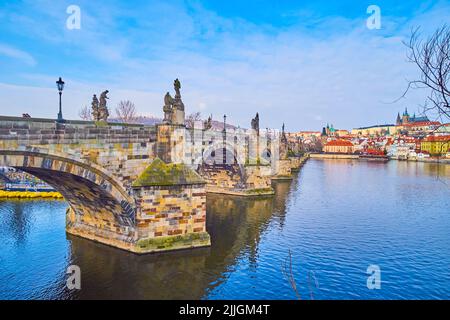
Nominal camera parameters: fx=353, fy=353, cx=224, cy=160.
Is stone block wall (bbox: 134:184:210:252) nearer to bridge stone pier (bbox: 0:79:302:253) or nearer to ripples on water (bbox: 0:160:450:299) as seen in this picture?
bridge stone pier (bbox: 0:79:302:253)

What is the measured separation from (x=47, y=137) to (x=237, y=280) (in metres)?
9.93

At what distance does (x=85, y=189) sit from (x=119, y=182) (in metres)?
1.96

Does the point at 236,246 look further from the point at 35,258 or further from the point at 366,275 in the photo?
the point at 35,258

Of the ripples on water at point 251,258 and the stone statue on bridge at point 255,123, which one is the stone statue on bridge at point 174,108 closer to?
the ripples on water at point 251,258

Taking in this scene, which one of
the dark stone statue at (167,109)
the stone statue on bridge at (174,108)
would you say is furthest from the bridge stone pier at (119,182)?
the stone statue on bridge at (174,108)

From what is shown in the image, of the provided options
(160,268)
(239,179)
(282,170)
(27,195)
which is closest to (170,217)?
(160,268)

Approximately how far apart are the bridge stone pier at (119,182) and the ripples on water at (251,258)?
3.04 feet

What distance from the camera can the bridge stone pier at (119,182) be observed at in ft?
47.7

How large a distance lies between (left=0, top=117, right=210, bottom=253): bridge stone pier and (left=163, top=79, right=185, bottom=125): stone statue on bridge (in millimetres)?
1245

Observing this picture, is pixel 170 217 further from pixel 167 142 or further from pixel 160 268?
pixel 167 142

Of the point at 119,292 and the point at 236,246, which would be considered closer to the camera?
the point at 119,292

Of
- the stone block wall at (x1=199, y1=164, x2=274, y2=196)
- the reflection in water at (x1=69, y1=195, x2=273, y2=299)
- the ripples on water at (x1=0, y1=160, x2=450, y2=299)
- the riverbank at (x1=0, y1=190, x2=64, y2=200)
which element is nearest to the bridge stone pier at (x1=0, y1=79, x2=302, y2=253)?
the reflection in water at (x1=69, y1=195, x2=273, y2=299)
